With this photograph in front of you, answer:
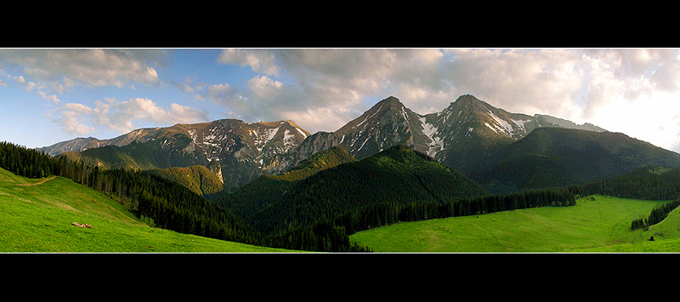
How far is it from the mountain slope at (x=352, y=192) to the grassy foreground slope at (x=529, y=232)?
66.5 m

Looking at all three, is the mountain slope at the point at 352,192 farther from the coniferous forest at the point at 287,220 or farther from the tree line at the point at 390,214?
the tree line at the point at 390,214

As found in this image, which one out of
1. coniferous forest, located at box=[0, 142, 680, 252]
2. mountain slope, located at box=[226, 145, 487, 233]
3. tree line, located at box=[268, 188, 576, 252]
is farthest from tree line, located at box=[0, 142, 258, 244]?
mountain slope, located at box=[226, 145, 487, 233]

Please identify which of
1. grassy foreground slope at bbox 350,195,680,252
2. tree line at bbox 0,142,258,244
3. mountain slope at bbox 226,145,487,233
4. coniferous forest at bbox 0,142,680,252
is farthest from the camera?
mountain slope at bbox 226,145,487,233

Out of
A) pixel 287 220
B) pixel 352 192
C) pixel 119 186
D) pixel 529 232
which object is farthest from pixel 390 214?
pixel 119 186

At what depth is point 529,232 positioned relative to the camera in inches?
3009

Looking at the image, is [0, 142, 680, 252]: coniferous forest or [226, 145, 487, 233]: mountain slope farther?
[226, 145, 487, 233]: mountain slope

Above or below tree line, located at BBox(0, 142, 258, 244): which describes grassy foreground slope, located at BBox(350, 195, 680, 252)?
below

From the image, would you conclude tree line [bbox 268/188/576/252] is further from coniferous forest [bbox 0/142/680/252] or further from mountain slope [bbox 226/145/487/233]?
mountain slope [bbox 226/145/487/233]

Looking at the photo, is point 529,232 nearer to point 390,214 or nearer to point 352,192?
point 390,214

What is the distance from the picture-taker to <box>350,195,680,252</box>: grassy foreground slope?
65.3m

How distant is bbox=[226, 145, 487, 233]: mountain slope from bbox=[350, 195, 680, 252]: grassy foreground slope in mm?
66469

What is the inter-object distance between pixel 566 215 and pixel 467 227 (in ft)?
136
